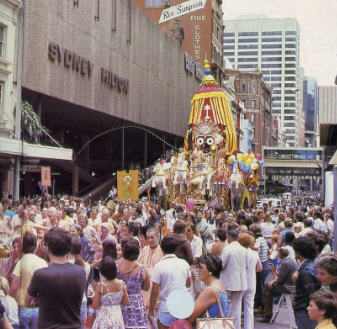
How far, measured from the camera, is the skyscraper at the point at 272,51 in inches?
7057

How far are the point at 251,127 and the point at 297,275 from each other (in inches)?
3653

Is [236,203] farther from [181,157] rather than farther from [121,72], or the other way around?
[121,72]

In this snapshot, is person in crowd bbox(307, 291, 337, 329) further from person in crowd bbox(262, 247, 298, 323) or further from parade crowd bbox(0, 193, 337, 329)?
person in crowd bbox(262, 247, 298, 323)

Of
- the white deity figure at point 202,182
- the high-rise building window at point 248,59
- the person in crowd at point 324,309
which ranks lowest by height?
the person in crowd at point 324,309

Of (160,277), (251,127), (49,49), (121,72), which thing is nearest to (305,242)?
(160,277)

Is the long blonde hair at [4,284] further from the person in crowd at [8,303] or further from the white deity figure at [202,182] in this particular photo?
the white deity figure at [202,182]

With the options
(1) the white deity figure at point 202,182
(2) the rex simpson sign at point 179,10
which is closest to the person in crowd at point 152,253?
(1) the white deity figure at point 202,182

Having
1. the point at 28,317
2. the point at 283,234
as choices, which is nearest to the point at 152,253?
the point at 28,317

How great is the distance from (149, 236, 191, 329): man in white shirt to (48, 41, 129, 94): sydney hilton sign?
80.3 ft

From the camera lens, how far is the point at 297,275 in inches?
274

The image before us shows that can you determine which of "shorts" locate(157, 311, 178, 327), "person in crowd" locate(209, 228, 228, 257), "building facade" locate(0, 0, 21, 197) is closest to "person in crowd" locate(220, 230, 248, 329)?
"person in crowd" locate(209, 228, 228, 257)

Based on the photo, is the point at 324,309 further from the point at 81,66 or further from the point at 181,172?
the point at 81,66

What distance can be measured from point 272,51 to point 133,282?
7120 inches

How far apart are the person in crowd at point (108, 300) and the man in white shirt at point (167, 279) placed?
61 centimetres
